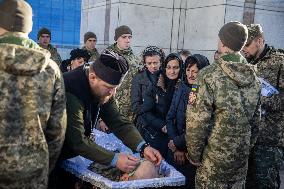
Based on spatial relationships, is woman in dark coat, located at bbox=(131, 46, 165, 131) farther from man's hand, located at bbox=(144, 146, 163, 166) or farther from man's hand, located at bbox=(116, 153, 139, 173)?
man's hand, located at bbox=(116, 153, 139, 173)

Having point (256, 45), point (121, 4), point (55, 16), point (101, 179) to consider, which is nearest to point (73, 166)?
point (101, 179)

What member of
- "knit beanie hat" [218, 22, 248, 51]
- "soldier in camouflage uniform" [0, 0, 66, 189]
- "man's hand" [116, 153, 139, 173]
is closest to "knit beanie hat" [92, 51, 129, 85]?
"soldier in camouflage uniform" [0, 0, 66, 189]

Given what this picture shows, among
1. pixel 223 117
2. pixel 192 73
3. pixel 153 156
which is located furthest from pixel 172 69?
pixel 153 156

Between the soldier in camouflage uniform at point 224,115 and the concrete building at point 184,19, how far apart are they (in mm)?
2977

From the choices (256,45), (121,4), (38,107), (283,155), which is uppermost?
(121,4)

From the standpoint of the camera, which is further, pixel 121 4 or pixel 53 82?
pixel 121 4

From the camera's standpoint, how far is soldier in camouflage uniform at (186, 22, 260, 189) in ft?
10.2

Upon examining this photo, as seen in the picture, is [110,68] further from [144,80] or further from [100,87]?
[144,80]

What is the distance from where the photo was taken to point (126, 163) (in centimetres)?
250

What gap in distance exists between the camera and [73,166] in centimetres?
260

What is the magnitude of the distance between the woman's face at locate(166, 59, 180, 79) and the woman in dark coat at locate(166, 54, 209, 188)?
24cm

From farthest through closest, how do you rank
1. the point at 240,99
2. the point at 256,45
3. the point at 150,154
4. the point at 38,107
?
the point at 256,45 → the point at 240,99 → the point at 150,154 → the point at 38,107

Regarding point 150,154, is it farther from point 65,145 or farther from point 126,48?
point 126,48

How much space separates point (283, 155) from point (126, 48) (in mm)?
2846
